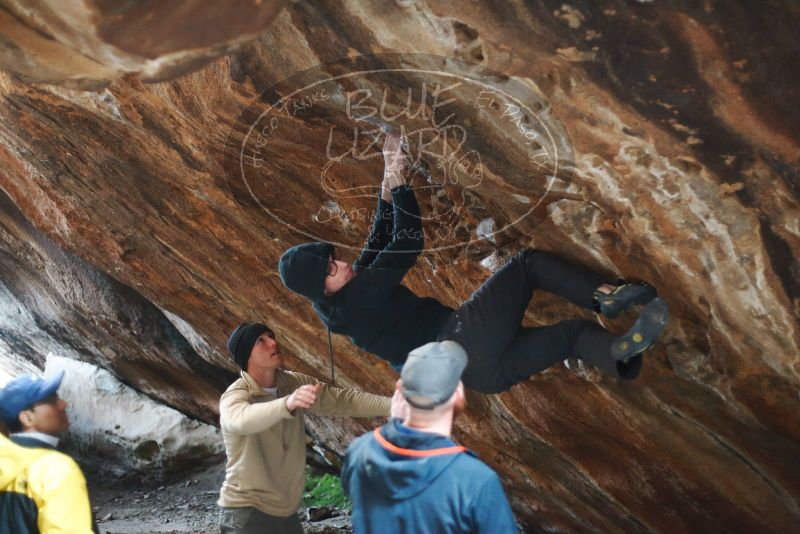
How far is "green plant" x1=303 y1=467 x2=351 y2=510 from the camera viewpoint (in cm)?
802

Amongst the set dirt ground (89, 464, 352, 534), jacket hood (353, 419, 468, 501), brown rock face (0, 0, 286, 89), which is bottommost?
dirt ground (89, 464, 352, 534)

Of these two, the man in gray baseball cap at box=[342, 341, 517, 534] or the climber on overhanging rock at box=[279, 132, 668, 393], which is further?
the climber on overhanging rock at box=[279, 132, 668, 393]

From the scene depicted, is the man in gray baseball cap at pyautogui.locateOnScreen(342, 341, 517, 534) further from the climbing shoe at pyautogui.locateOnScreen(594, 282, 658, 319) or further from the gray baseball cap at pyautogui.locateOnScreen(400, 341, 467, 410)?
the climbing shoe at pyautogui.locateOnScreen(594, 282, 658, 319)

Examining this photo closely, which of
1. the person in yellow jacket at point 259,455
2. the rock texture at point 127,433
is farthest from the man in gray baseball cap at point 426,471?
the rock texture at point 127,433

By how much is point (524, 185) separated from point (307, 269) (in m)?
1.02

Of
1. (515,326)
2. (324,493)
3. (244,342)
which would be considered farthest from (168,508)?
(515,326)

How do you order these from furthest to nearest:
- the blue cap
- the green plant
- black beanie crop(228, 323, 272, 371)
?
the green plant → black beanie crop(228, 323, 272, 371) → the blue cap

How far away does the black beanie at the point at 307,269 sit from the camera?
11.8ft

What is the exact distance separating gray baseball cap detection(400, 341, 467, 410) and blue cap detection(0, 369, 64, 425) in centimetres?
145

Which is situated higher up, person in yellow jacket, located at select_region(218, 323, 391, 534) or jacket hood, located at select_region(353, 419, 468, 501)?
jacket hood, located at select_region(353, 419, 468, 501)

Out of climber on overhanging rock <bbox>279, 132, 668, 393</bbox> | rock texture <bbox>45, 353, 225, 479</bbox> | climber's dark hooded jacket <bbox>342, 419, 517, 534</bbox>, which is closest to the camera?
climber's dark hooded jacket <bbox>342, 419, 517, 534</bbox>

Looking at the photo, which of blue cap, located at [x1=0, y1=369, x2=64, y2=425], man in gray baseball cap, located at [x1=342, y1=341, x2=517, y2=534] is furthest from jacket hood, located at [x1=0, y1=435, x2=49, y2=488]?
man in gray baseball cap, located at [x1=342, y1=341, x2=517, y2=534]

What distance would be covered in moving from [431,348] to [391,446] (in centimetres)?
31

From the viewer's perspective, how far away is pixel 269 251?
5398mm
